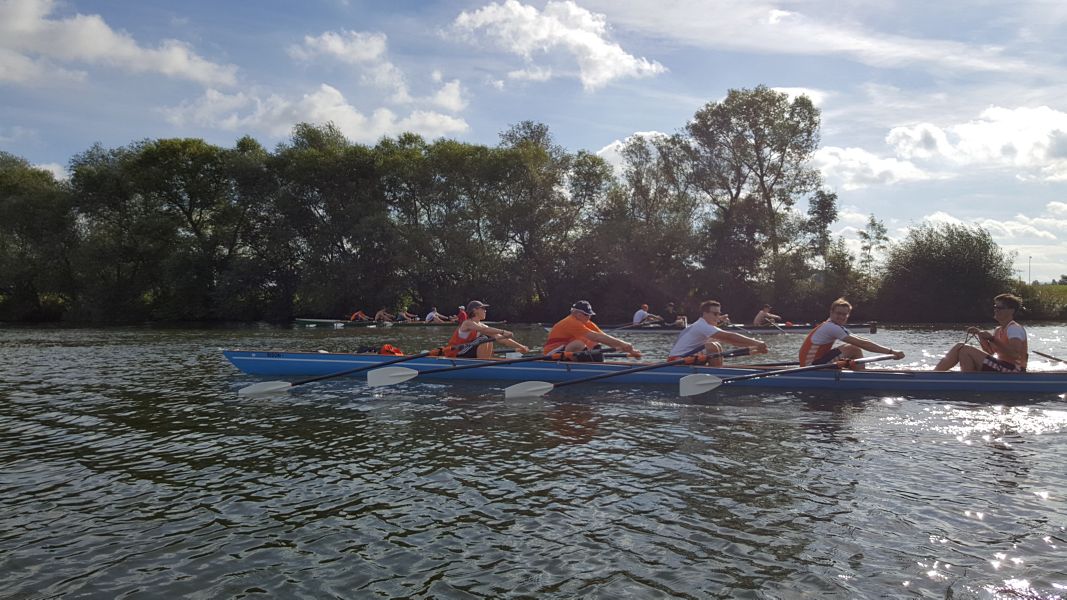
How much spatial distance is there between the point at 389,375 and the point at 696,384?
6.57m

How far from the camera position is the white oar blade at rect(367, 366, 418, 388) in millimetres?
14773

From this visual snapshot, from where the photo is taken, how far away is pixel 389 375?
1490 cm

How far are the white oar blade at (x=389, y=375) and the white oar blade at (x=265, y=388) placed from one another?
1.75 meters

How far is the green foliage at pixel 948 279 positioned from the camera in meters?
48.4

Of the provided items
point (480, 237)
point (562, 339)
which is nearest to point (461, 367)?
point (562, 339)

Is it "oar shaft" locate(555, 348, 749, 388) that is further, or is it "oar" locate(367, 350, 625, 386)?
"oar" locate(367, 350, 625, 386)

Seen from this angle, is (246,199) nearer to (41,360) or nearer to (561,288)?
(561,288)

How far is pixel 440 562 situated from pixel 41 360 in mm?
21864

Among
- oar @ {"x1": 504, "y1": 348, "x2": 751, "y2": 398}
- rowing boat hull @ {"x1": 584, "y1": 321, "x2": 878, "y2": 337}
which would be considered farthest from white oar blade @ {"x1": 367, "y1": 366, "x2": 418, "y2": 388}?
rowing boat hull @ {"x1": 584, "y1": 321, "x2": 878, "y2": 337}

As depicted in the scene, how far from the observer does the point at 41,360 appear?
71.3 feet

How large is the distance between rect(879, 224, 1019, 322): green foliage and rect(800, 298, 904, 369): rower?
39.2 metres

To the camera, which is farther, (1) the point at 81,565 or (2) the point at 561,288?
(2) the point at 561,288

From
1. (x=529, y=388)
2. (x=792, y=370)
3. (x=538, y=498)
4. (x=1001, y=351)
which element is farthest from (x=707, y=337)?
(x=538, y=498)

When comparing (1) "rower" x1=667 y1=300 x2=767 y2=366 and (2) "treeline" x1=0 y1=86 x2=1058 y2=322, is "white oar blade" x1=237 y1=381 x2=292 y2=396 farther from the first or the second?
(2) "treeline" x1=0 y1=86 x2=1058 y2=322
